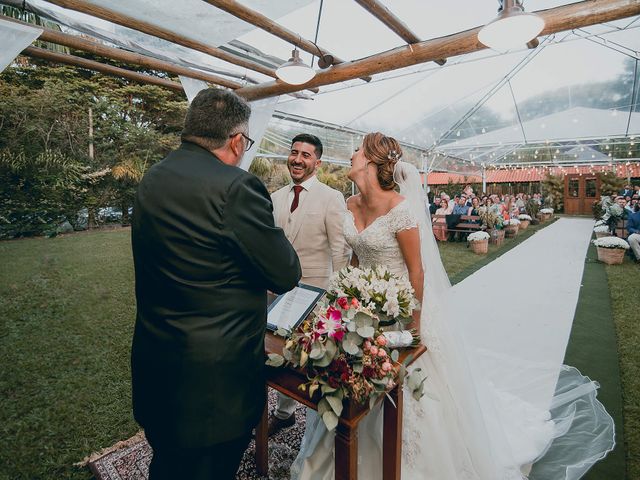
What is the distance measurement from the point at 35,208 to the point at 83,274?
6.71 meters

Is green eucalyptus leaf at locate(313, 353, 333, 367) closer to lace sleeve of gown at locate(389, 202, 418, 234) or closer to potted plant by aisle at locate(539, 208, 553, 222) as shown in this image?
lace sleeve of gown at locate(389, 202, 418, 234)

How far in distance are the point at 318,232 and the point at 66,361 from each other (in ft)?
11.3

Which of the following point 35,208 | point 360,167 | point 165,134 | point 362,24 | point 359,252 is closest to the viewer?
point 360,167

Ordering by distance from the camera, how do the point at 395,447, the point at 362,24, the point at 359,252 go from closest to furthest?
the point at 395,447
the point at 359,252
the point at 362,24

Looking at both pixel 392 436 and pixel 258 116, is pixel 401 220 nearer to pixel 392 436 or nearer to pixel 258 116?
pixel 392 436

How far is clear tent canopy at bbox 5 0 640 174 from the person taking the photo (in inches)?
149

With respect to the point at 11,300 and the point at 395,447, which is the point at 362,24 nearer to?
the point at 395,447

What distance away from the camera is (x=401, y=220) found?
7.45ft

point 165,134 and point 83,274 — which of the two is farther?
point 165,134

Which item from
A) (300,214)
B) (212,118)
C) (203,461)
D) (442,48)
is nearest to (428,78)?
(442,48)

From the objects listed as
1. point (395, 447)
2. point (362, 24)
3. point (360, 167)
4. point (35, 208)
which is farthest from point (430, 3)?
point (35, 208)

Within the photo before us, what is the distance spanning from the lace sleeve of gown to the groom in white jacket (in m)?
0.57

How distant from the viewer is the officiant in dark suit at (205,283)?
1300 millimetres

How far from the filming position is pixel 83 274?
26.3 feet
